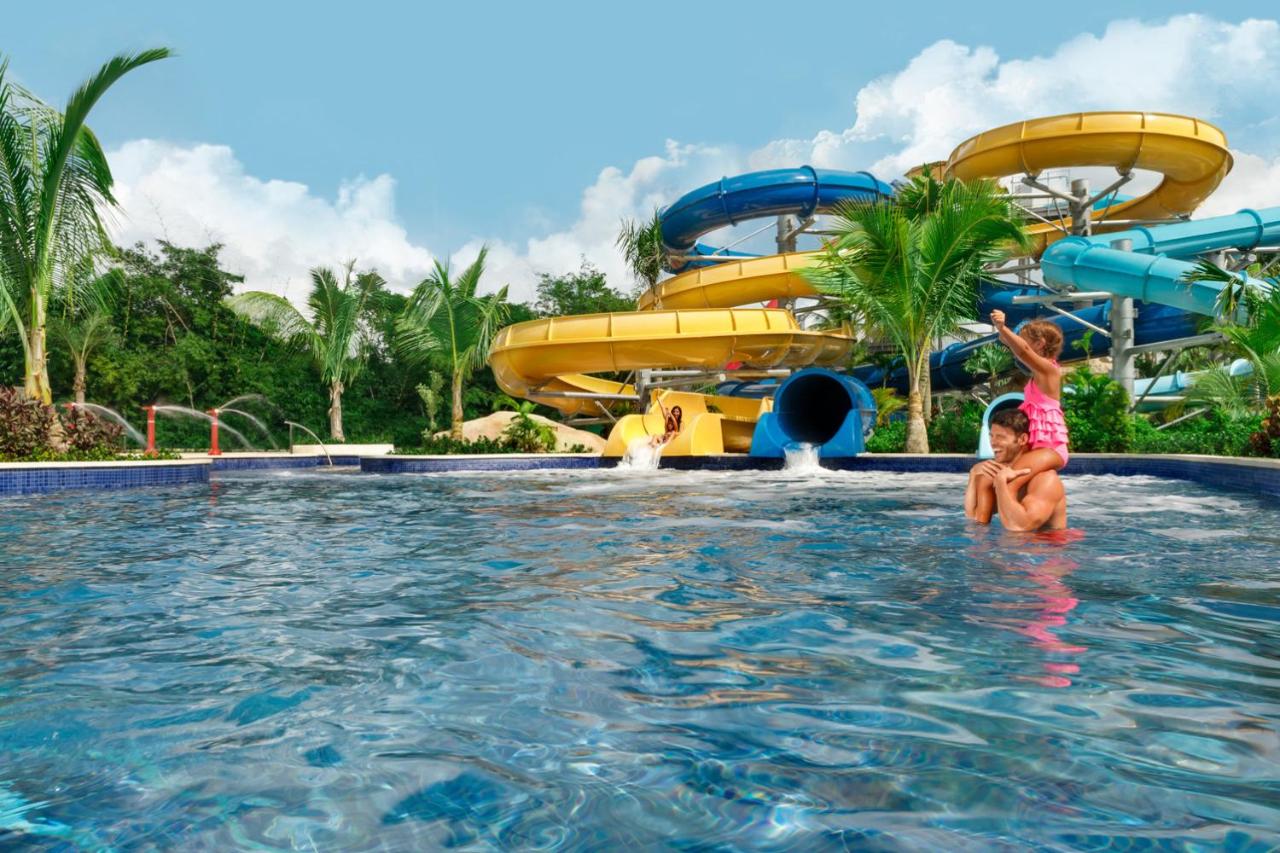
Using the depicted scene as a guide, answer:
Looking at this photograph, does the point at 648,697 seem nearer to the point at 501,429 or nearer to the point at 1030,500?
the point at 1030,500

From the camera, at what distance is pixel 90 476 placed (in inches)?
447

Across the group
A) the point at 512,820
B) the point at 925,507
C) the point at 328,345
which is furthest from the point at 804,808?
the point at 328,345

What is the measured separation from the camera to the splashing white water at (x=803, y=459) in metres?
13.8

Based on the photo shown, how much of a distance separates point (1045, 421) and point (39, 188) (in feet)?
43.6

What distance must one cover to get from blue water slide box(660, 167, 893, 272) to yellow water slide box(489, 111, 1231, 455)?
63.5 inches

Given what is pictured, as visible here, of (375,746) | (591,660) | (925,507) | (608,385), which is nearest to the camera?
(375,746)

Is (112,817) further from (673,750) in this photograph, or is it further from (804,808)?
(804,808)

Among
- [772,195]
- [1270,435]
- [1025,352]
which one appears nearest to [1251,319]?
[1270,435]

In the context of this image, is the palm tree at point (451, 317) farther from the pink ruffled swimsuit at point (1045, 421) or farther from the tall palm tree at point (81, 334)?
the pink ruffled swimsuit at point (1045, 421)

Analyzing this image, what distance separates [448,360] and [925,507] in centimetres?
1455

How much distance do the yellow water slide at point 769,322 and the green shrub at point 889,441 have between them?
6.87 feet

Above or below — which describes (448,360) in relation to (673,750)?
above

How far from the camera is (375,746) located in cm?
209

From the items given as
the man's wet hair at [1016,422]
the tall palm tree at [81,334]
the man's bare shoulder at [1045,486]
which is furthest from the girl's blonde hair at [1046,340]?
the tall palm tree at [81,334]
